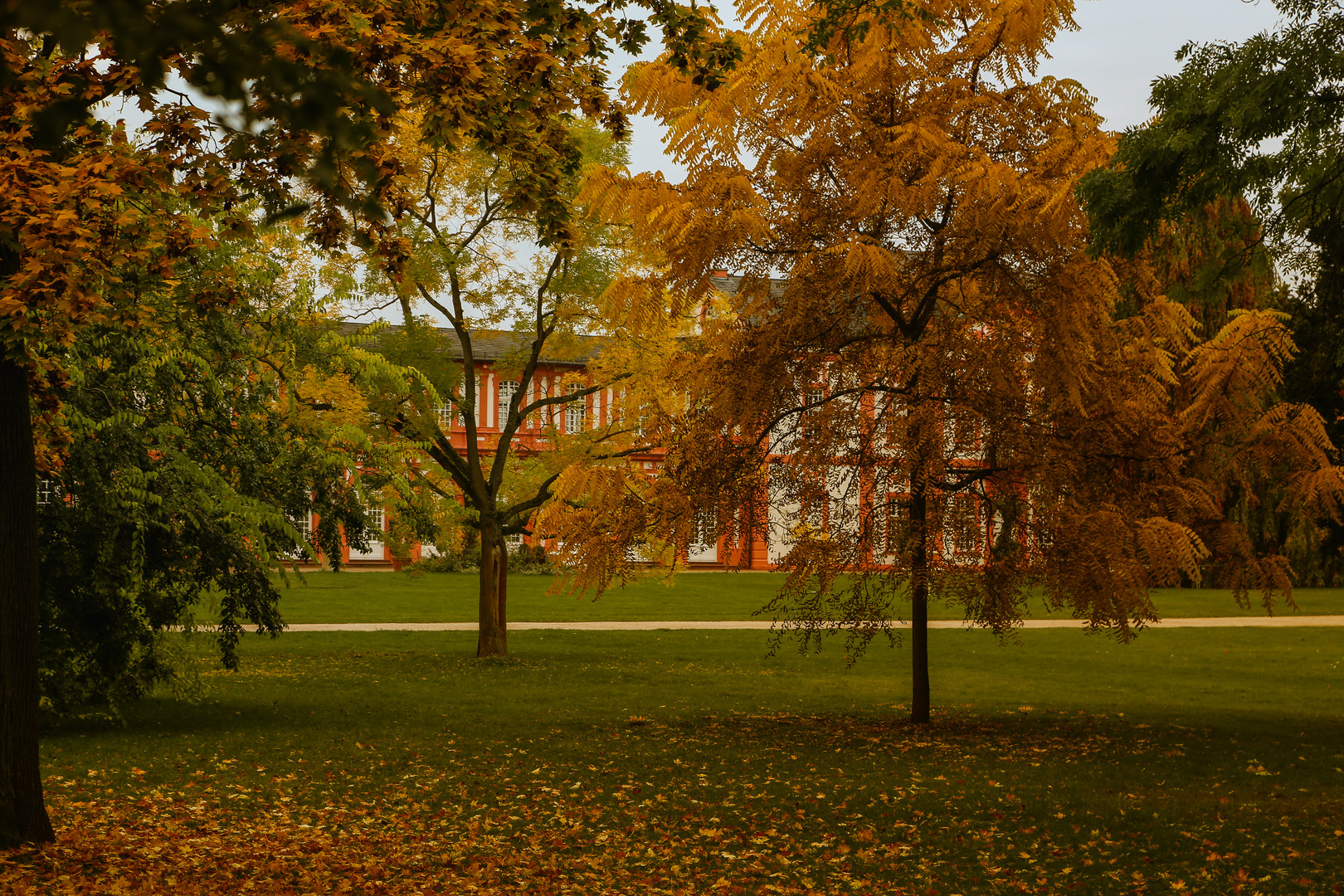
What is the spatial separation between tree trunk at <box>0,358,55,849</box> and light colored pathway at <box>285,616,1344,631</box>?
18.3 m

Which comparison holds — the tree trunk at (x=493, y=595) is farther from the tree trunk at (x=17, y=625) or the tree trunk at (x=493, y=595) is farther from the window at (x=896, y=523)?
the tree trunk at (x=17, y=625)

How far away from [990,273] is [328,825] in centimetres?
725

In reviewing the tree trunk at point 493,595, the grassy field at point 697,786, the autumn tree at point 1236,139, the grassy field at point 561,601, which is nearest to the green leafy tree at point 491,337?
the tree trunk at point 493,595

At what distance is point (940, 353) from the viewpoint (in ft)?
35.9

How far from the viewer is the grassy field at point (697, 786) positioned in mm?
6727

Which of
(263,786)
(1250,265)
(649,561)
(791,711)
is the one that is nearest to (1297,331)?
(1250,265)

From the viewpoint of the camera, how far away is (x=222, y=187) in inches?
247

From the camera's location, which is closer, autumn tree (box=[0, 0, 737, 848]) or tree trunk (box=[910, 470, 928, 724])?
Result: autumn tree (box=[0, 0, 737, 848])

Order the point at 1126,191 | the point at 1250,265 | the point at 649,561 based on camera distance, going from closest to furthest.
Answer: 1. the point at 1126,191
2. the point at 1250,265
3. the point at 649,561

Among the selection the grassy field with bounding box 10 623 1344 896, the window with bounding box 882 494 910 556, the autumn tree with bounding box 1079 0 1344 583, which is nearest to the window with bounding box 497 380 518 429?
the grassy field with bounding box 10 623 1344 896

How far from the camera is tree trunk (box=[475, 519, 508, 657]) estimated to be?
19453mm

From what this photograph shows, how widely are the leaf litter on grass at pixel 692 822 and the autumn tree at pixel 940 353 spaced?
176 cm

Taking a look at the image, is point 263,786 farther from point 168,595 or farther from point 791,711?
point 791,711

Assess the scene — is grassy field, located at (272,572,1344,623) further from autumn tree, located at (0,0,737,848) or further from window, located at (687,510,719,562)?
autumn tree, located at (0,0,737,848)
